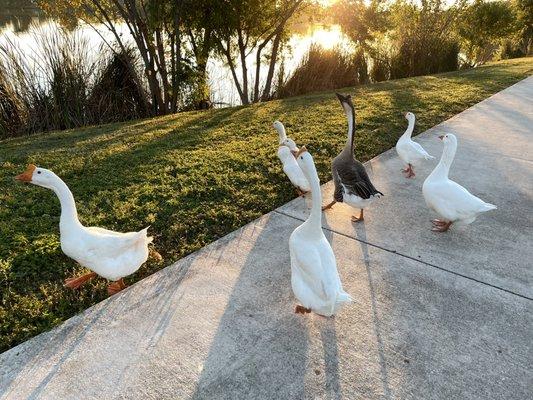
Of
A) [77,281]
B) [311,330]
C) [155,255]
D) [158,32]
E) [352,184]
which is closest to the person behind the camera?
[311,330]

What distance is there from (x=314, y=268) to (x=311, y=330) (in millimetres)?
455

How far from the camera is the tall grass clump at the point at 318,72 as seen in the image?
11977 millimetres

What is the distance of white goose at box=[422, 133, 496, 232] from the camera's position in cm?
377

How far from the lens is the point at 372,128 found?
7.23 metres

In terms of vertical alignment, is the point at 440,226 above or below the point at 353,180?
below

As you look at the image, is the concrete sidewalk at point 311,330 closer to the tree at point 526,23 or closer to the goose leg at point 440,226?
the goose leg at point 440,226

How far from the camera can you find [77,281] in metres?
3.17

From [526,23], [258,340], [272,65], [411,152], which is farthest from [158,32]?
[526,23]

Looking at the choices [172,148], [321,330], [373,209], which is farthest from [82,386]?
[172,148]

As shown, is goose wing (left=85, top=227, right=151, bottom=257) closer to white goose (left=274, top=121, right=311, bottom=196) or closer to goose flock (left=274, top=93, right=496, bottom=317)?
goose flock (left=274, top=93, right=496, bottom=317)

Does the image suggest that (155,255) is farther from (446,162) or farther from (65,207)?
(446,162)

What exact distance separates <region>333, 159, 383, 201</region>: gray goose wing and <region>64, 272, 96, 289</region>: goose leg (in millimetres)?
2466

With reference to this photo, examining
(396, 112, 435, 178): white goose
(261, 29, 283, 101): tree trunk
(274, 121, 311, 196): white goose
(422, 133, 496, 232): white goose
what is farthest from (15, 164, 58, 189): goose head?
(261, 29, 283, 101): tree trunk

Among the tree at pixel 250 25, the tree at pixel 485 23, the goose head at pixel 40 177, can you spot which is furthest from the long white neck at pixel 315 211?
the tree at pixel 485 23
